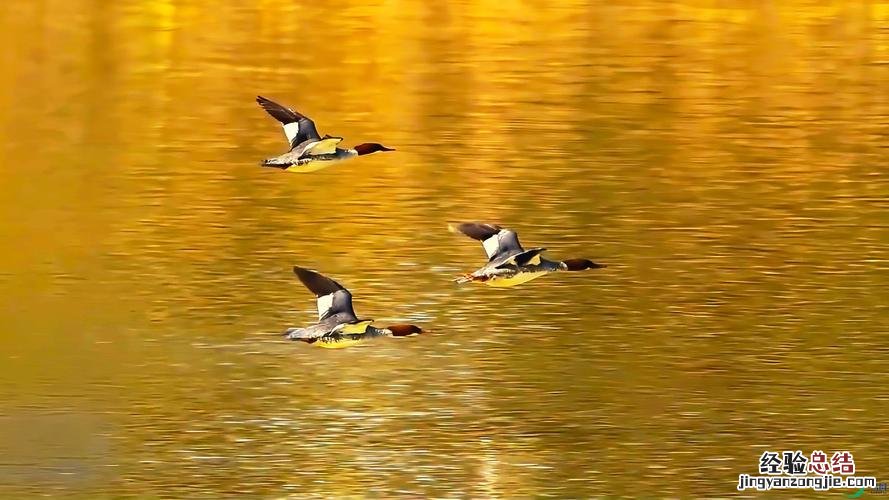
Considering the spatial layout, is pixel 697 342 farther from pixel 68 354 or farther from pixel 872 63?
pixel 872 63

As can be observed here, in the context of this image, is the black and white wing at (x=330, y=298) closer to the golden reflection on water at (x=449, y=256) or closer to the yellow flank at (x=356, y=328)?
the yellow flank at (x=356, y=328)

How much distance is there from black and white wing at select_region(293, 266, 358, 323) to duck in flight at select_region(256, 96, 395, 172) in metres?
0.81

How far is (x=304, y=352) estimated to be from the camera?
11.3 m

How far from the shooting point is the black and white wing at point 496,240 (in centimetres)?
988

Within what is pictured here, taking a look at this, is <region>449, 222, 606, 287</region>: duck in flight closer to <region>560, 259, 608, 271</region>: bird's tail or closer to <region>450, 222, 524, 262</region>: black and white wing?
<region>450, 222, 524, 262</region>: black and white wing

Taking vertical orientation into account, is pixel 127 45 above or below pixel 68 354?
above

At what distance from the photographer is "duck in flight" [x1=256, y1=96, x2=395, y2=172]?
33.2 ft

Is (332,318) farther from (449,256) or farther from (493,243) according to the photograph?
(449,256)

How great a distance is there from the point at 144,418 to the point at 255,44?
9.37 meters

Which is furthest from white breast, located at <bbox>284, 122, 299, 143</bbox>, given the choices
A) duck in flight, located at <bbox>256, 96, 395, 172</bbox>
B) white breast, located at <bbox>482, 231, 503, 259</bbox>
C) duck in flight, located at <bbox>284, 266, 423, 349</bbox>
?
white breast, located at <bbox>482, 231, 503, 259</bbox>

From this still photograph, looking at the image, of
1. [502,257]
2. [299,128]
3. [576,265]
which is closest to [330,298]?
[502,257]

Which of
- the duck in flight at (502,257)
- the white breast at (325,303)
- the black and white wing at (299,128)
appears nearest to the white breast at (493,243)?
the duck in flight at (502,257)

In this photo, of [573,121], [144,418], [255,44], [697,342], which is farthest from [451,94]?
[144,418]

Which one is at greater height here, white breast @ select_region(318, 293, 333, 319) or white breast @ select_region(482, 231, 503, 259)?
white breast @ select_region(482, 231, 503, 259)
